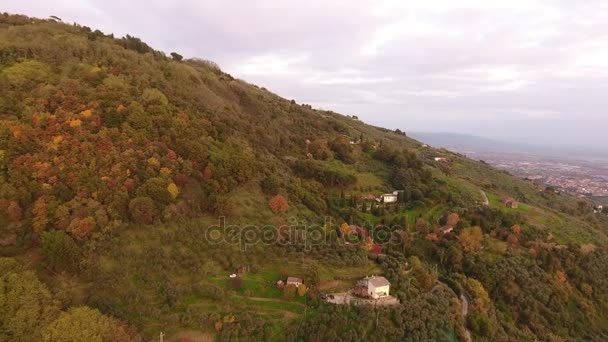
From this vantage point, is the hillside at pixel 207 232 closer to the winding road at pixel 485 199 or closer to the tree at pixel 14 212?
the tree at pixel 14 212

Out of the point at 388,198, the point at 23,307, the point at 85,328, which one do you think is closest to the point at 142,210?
the point at 23,307

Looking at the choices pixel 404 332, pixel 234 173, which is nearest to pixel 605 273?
pixel 404 332

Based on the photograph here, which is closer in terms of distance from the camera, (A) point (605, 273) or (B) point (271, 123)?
(A) point (605, 273)

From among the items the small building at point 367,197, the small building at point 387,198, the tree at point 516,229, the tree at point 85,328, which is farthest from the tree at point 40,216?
the tree at point 516,229

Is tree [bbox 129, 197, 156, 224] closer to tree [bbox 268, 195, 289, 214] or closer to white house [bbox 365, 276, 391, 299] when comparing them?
tree [bbox 268, 195, 289, 214]

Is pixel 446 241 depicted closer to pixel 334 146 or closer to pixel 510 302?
pixel 510 302

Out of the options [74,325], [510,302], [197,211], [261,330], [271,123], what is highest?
[271,123]
